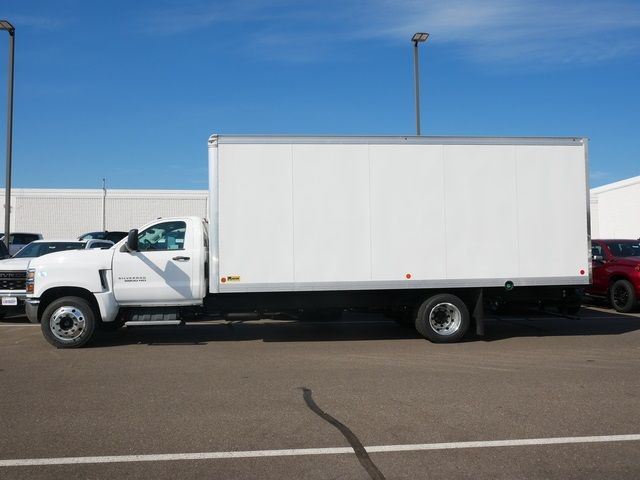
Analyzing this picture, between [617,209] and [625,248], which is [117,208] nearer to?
[625,248]

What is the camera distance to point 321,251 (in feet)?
31.0

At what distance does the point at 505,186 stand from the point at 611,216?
101 feet

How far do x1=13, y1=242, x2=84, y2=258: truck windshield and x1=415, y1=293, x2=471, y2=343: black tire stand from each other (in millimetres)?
8790

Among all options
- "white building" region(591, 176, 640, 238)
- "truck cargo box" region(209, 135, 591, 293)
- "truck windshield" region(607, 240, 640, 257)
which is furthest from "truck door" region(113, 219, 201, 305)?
"white building" region(591, 176, 640, 238)

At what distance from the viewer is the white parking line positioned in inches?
180

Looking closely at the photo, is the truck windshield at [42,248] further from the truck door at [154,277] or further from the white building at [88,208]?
the white building at [88,208]

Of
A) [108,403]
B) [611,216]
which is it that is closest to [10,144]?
[108,403]

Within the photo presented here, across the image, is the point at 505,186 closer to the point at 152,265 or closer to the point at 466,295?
the point at 466,295

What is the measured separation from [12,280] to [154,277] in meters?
3.81

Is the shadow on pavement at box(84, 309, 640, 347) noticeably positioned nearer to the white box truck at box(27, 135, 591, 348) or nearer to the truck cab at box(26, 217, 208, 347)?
the truck cab at box(26, 217, 208, 347)

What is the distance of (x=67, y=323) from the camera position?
935 cm

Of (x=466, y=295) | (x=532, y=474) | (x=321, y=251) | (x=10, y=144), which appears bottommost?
(x=532, y=474)

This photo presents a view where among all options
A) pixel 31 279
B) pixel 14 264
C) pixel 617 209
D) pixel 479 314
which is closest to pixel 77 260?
pixel 31 279

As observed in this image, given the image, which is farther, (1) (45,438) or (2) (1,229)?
(2) (1,229)
